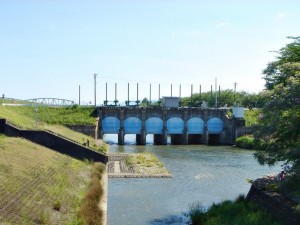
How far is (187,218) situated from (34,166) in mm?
10970

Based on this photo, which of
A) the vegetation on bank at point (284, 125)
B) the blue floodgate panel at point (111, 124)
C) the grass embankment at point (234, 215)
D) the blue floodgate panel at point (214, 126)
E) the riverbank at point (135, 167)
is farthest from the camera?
the blue floodgate panel at point (214, 126)

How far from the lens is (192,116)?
3196 inches

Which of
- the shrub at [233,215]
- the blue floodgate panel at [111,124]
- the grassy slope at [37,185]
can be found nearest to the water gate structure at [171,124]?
the blue floodgate panel at [111,124]

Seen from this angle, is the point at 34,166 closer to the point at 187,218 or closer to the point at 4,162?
the point at 4,162

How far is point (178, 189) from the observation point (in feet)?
112

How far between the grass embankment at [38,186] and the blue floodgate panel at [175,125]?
43.5 m

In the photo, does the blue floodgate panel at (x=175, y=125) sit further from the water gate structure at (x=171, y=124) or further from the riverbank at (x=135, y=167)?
the riverbank at (x=135, y=167)

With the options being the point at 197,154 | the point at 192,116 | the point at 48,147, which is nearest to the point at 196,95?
the point at 192,116

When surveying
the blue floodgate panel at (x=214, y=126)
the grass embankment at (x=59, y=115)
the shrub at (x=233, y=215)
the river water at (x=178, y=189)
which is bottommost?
the river water at (x=178, y=189)

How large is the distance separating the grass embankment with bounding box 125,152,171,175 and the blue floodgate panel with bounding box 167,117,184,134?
27.2 meters

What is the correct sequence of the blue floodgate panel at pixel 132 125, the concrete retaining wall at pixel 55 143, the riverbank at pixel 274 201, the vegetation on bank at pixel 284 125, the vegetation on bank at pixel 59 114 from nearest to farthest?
the vegetation on bank at pixel 284 125 → the riverbank at pixel 274 201 → the concrete retaining wall at pixel 55 143 → the vegetation on bank at pixel 59 114 → the blue floodgate panel at pixel 132 125

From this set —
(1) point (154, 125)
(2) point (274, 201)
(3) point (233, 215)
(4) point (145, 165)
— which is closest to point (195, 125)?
(1) point (154, 125)

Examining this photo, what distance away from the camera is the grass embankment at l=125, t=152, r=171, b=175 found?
1629 inches

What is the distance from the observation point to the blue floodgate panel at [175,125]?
261ft
